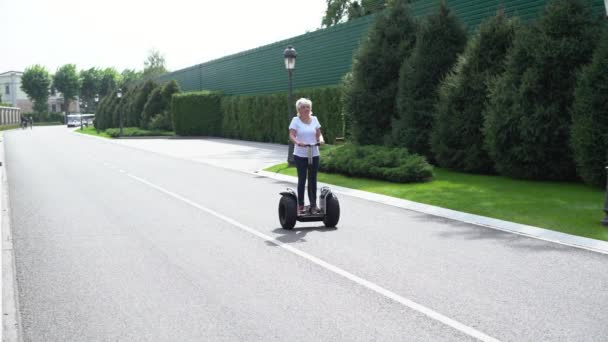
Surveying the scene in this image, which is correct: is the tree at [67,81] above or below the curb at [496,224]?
above

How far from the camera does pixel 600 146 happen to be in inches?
512

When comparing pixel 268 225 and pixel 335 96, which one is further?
pixel 335 96

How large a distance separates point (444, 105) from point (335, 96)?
524 inches

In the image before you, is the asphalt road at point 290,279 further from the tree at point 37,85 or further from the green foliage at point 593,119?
the tree at point 37,85

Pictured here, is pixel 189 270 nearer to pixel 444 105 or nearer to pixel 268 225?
pixel 268 225

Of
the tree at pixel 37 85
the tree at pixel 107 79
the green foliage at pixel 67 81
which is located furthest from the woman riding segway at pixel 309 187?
the tree at pixel 107 79

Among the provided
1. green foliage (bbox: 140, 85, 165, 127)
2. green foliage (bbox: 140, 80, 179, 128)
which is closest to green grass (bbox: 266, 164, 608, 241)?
green foliage (bbox: 140, 80, 179, 128)

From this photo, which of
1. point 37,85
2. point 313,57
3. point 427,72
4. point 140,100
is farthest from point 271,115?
point 37,85

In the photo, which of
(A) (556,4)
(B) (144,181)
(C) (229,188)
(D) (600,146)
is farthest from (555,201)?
(B) (144,181)

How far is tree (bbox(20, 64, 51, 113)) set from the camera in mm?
137750

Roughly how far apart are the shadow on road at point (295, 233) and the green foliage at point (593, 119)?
20.3ft

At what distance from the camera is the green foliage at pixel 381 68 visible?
21.1m

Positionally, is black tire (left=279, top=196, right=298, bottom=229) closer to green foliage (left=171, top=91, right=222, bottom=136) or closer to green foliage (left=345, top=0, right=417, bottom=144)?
green foliage (left=345, top=0, right=417, bottom=144)

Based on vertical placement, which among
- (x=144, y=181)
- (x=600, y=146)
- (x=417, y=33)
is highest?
(x=417, y=33)
